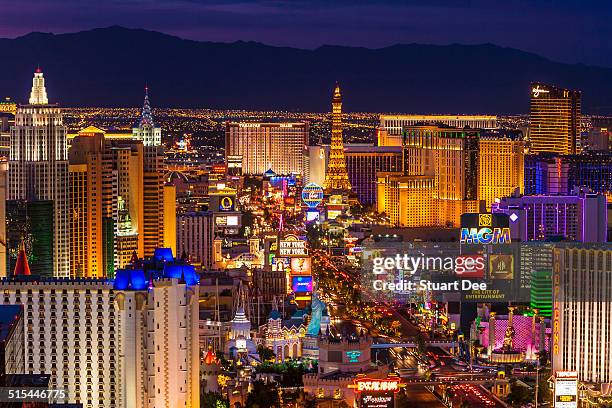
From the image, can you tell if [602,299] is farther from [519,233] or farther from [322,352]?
[519,233]

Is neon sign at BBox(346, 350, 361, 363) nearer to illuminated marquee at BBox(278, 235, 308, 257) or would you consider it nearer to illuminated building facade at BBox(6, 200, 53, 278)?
illuminated building facade at BBox(6, 200, 53, 278)

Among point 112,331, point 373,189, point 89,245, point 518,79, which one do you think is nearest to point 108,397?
point 112,331

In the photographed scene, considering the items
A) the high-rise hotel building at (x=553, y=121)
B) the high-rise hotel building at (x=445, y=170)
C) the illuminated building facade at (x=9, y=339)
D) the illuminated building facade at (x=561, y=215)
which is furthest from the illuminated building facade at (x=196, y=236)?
the illuminated building facade at (x=9, y=339)

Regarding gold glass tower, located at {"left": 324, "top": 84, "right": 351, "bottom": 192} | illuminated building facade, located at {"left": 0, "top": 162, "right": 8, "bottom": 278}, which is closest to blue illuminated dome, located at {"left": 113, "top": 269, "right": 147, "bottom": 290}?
illuminated building facade, located at {"left": 0, "top": 162, "right": 8, "bottom": 278}

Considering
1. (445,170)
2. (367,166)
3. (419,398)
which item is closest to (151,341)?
(419,398)

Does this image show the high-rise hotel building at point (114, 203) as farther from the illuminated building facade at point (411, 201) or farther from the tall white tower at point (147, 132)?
the illuminated building facade at point (411, 201)

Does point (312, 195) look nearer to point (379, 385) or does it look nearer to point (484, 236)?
point (484, 236)
